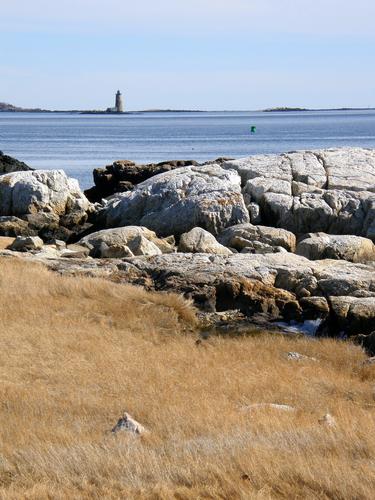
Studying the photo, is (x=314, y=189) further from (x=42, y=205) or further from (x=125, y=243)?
(x=42, y=205)

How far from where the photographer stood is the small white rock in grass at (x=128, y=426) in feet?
33.0

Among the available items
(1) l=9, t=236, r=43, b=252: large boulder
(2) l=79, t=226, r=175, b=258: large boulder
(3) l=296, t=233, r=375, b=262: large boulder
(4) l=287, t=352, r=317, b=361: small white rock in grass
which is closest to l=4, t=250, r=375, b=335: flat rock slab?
(2) l=79, t=226, r=175, b=258: large boulder

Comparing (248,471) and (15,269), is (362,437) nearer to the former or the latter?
(248,471)

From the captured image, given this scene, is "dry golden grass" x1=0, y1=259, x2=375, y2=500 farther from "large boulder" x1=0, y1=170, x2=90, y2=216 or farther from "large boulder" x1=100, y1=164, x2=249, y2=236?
"large boulder" x1=0, y1=170, x2=90, y2=216

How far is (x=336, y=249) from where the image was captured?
27703 millimetres

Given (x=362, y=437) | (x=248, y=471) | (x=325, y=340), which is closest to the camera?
(x=248, y=471)

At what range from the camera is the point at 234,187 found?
110ft

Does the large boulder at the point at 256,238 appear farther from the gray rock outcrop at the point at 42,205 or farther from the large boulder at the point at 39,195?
the large boulder at the point at 39,195

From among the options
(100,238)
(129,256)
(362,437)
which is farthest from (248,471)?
(100,238)

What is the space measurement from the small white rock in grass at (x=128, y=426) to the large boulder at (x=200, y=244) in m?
17.0

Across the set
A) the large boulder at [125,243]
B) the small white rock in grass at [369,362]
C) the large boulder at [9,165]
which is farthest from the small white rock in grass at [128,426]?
the large boulder at [9,165]

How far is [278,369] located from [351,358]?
6.92ft

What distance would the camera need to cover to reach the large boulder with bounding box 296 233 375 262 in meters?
27.6

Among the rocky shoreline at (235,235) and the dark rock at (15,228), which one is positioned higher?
the rocky shoreline at (235,235)
